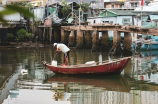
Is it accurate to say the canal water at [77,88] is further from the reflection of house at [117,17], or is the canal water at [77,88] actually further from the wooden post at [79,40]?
the reflection of house at [117,17]

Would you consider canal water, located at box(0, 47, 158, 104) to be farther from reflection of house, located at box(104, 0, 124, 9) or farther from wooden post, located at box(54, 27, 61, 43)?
reflection of house, located at box(104, 0, 124, 9)

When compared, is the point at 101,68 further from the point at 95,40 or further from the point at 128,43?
the point at 95,40

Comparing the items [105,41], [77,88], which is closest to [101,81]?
[77,88]

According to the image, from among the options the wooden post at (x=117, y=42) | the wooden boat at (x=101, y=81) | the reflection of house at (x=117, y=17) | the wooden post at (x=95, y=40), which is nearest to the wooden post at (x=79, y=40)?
Result: the wooden post at (x=95, y=40)

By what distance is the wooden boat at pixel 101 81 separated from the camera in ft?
35.8

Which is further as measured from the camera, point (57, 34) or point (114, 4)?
point (114, 4)

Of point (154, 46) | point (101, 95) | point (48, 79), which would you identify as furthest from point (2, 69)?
point (154, 46)

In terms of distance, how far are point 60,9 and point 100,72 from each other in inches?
978

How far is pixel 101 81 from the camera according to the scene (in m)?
11.9

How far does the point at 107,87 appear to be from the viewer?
10875mm

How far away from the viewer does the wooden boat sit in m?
10.9

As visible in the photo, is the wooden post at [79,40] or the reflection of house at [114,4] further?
the reflection of house at [114,4]

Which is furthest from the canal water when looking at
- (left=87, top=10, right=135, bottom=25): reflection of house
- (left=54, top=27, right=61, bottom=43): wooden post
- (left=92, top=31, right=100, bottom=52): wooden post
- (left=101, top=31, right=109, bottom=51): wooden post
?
(left=87, top=10, right=135, bottom=25): reflection of house

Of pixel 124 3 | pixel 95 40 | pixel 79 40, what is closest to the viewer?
pixel 95 40
